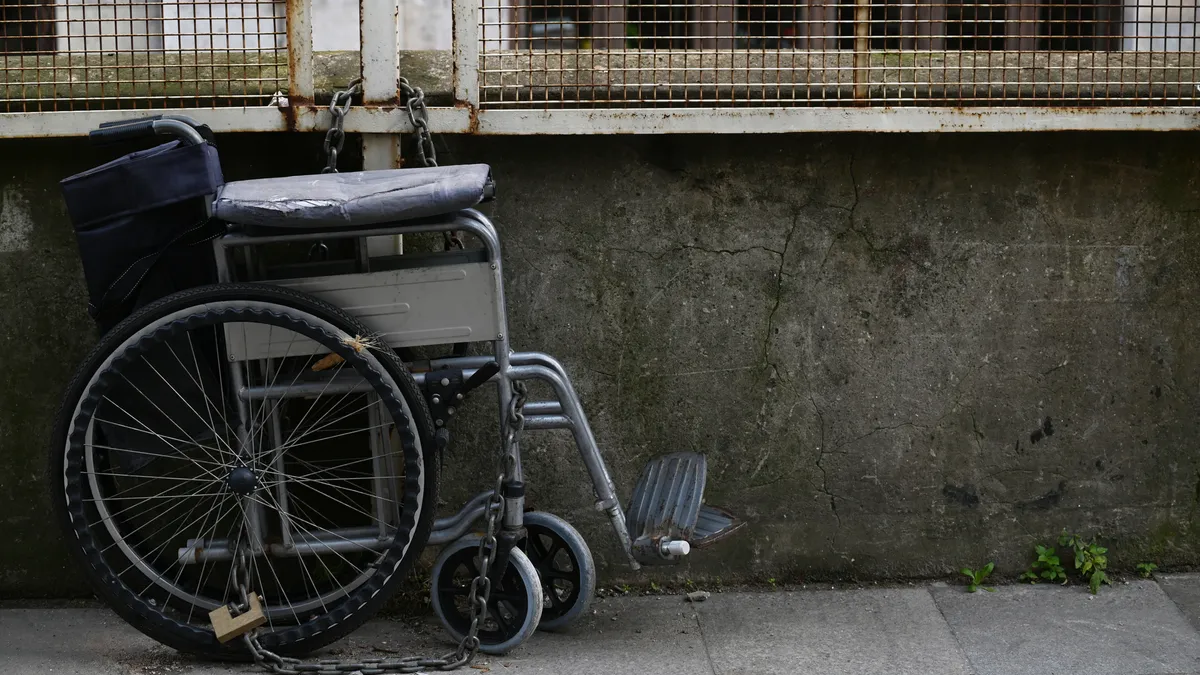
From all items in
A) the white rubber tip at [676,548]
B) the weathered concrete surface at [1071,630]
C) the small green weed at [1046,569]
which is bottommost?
the weathered concrete surface at [1071,630]

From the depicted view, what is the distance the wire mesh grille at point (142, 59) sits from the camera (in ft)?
12.9

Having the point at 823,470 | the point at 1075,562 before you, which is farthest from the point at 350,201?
the point at 1075,562

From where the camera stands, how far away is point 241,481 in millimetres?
3523

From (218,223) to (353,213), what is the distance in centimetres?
53

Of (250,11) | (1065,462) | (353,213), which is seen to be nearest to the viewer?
(353,213)

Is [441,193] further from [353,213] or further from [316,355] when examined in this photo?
[316,355]

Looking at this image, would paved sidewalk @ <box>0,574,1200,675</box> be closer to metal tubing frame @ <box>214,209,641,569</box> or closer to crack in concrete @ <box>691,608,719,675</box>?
crack in concrete @ <box>691,608,719,675</box>

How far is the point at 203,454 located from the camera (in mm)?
4070

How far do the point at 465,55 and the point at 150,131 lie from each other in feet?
3.22

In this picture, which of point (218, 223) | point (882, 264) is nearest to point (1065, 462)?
point (882, 264)

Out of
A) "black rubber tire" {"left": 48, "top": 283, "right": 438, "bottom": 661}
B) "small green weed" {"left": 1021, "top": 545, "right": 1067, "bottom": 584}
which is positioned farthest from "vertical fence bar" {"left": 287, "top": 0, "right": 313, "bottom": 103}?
"small green weed" {"left": 1021, "top": 545, "right": 1067, "bottom": 584}

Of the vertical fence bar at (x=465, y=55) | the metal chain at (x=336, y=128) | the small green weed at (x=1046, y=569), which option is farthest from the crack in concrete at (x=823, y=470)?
the metal chain at (x=336, y=128)

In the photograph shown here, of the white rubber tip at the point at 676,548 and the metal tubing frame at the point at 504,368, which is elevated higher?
the metal tubing frame at the point at 504,368

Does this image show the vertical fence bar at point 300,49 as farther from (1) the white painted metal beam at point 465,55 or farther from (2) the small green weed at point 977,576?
(2) the small green weed at point 977,576
